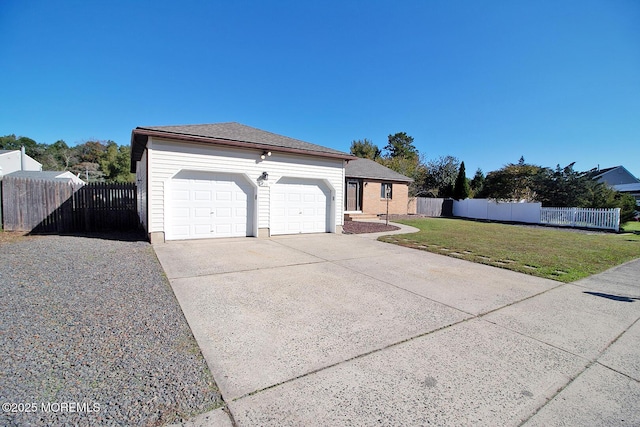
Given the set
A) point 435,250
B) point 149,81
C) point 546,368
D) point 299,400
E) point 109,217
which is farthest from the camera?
point 149,81

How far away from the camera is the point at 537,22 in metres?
9.63

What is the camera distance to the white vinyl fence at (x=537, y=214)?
16.6 metres

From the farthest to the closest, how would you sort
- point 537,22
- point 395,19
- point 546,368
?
1. point 395,19
2. point 537,22
3. point 546,368

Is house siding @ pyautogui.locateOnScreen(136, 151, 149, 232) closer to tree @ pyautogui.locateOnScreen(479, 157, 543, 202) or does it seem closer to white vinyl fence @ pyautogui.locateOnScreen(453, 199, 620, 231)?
white vinyl fence @ pyautogui.locateOnScreen(453, 199, 620, 231)

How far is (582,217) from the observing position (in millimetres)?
17625

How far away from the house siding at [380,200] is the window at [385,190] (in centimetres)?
23

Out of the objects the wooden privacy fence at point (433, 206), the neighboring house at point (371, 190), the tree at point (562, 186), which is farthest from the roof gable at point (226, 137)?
the tree at point (562, 186)

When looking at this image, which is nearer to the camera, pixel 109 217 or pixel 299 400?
pixel 299 400

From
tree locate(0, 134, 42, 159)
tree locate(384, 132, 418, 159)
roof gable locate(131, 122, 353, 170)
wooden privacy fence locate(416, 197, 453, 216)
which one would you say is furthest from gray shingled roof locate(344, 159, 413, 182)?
tree locate(0, 134, 42, 159)

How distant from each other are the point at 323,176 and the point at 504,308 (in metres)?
8.26

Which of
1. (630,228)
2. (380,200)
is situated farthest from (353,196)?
(630,228)

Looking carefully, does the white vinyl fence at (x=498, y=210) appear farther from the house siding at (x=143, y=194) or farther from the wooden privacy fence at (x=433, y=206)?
the house siding at (x=143, y=194)

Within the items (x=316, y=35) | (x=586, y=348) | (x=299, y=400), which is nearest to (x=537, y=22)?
(x=316, y=35)

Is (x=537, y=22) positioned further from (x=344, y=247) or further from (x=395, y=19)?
(x=344, y=247)
